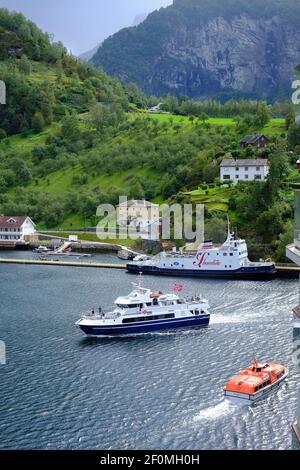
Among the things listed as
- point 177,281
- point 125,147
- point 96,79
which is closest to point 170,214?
point 177,281

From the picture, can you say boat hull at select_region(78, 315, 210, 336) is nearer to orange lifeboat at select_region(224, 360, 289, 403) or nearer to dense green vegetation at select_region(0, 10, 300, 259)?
orange lifeboat at select_region(224, 360, 289, 403)

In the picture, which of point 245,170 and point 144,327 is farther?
point 245,170

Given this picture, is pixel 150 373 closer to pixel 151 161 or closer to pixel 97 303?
pixel 97 303

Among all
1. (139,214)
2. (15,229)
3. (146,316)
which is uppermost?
(139,214)

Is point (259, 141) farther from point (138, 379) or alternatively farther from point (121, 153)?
point (138, 379)

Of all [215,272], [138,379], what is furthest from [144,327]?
Result: [215,272]

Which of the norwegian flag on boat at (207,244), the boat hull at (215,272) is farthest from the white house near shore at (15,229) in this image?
the norwegian flag on boat at (207,244)

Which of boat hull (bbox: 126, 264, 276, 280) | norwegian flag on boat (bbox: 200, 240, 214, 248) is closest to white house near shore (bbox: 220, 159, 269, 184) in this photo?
norwegian flag on boat (bbox: 200, 240, 214, 248)
